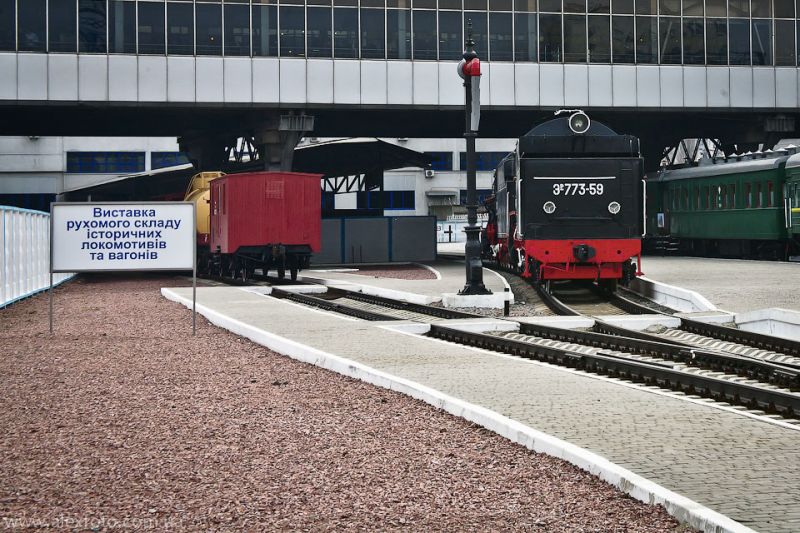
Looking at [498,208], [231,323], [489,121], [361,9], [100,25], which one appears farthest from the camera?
[489,121]

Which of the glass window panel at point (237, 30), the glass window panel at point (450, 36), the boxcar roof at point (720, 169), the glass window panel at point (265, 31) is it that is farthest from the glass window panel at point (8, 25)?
the boxcar roof at point (720, 169)

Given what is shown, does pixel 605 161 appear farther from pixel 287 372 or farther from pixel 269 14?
pixel 269 14

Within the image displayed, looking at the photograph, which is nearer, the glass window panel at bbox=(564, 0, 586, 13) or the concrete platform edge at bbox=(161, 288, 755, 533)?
the concrete platform edge at bbox=(161, 288, 755, 533)

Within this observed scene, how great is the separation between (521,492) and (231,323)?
37.4 feet

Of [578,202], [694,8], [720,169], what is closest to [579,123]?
[578,202]

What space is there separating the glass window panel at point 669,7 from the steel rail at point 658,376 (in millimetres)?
32611

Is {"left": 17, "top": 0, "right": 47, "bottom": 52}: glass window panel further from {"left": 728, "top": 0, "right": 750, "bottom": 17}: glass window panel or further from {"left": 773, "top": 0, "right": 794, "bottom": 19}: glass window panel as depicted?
{"left": 773, "top": 0, "right": 794, "bottom": 19}: glass window panel

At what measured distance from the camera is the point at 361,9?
42.1 metres

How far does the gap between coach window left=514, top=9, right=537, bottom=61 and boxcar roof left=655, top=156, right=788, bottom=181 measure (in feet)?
23.0

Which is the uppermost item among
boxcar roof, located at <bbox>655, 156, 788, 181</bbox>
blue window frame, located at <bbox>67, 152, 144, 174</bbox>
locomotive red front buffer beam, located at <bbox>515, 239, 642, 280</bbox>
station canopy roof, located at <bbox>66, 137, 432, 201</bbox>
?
blue window frame, located at <bbox>67, 152, 144, 174</bbox>

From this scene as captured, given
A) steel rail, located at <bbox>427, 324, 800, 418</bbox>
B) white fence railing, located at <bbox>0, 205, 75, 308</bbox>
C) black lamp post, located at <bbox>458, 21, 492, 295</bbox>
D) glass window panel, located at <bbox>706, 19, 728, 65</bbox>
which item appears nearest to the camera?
steel rail, located at <bbox>427, 324, 800, 418</bbox>

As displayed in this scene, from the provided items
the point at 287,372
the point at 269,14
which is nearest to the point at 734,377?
the point at 287,372

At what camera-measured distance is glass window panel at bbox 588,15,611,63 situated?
43125 mm

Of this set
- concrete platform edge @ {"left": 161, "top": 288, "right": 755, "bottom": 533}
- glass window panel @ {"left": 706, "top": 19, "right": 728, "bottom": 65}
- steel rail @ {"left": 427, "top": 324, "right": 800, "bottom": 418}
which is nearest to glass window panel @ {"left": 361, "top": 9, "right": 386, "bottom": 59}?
glass window panel @ {"left": 706, "top": 19, "right": 728, "bottom": 65}
